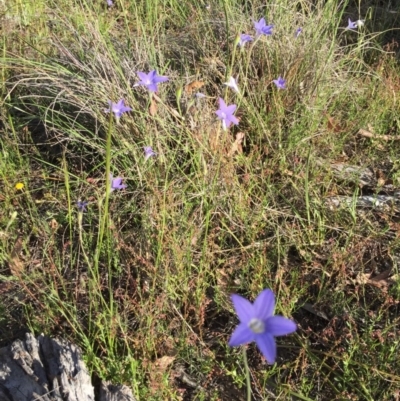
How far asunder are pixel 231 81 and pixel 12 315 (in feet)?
4.00

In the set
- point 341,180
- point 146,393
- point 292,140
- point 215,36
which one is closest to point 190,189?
point 292,140

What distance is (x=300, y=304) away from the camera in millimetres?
1842

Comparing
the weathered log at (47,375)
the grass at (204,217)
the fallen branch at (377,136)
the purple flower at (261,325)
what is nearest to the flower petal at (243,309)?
the purple flower at (261,325)

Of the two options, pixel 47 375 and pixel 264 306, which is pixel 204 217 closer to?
pixel 47 375

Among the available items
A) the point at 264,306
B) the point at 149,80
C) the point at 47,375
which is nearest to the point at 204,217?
the point at 149,80

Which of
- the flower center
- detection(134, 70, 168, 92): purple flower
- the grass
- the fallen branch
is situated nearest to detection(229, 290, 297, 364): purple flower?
the flower center

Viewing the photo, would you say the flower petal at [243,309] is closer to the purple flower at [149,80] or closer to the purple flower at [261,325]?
the purple flower at [261,325]

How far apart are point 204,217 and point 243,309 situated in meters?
1.14

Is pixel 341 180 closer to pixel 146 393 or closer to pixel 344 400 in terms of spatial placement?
pixel 344 400

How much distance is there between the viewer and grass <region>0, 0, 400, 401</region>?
63.5 inches

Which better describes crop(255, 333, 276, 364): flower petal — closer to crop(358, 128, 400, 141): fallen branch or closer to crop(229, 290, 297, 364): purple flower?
crop(229, 290, 297, 364): purple flower

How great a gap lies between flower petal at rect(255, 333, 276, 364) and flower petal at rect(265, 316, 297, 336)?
0.01m

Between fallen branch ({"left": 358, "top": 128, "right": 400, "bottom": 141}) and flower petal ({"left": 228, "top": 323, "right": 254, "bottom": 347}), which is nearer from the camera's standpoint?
flower petal ({"left": 228, "top": 323, "right": 254, "bottom": 347})

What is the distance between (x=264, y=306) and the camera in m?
0.84
